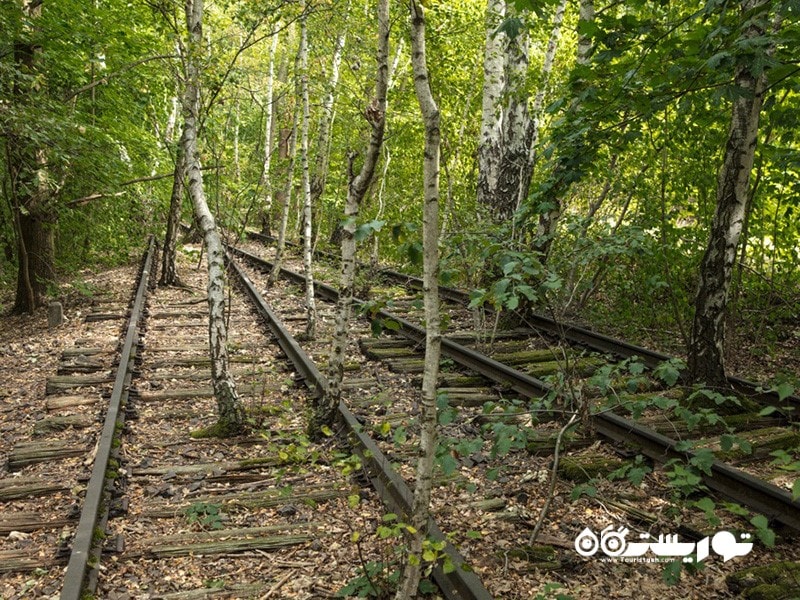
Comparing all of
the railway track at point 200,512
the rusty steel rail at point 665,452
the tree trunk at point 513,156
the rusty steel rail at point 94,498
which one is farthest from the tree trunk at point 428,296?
the tree trunk at point 513,156

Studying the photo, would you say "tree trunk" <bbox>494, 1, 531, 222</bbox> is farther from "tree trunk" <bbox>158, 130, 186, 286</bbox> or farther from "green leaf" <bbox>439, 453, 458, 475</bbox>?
"tree trunk" <bbox>158, 130, 186, 286</bbox>

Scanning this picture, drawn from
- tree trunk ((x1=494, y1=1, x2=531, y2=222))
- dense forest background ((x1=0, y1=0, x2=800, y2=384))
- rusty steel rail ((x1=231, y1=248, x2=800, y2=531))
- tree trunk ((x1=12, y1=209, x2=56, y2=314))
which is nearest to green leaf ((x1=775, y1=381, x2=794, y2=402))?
rusty steel rail ((x1=231, y1=248, x2=800, y2=531))

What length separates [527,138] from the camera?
9.59 metres

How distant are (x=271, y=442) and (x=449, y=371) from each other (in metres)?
2.46

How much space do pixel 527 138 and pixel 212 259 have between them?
5.82m

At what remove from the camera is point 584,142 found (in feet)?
14.6

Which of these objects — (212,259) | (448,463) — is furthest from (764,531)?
(212,259)

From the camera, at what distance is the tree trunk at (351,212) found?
4938 millimetres

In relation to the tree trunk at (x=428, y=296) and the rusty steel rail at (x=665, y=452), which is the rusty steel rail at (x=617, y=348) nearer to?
the rusty steel rail at (x=665, y=452)

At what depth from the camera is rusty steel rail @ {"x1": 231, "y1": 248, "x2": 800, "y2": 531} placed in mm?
3867

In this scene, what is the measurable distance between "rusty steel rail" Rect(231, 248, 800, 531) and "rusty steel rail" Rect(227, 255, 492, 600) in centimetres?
99

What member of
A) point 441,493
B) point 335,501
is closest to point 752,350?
point 441,493

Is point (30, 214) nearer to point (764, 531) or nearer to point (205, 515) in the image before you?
point (205, 515)

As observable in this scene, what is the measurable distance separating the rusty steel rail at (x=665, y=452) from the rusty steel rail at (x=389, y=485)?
0.99m
